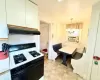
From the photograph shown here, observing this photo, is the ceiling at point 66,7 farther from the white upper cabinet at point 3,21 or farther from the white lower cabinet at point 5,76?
the white lower cabinet at point 5,76

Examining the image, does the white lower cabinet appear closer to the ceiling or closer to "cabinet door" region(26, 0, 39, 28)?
"cabinet door" region(26, 0, 39, 28)

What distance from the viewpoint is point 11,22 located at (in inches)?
45.1

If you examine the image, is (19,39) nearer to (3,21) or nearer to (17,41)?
(17,41)

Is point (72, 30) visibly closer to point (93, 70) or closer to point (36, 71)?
point (93, 70)

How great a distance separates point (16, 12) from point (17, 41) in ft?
1.86

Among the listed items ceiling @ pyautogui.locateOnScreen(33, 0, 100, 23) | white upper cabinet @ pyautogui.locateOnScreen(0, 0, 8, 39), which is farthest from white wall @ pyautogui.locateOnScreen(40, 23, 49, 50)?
white upper cabinet @ pyautogui.locateOnScreen(0, 0, 8, 39)

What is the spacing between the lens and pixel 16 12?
3.99ft

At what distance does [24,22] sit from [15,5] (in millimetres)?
337

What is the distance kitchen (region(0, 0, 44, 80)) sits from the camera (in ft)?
3.27

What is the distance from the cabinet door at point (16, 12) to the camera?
3.59 ft

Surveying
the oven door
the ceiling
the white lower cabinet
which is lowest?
the oven door

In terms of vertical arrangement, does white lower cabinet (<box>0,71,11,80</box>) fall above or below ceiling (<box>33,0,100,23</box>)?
below

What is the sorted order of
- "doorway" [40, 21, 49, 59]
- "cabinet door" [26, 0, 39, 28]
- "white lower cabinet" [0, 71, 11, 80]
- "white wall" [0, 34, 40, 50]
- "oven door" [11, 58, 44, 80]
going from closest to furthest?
"white lower cabinet" [0, 71, 11, 80] < "oven door" [11, 58, 44, 80] < "white wall" [0, 34, 40, 50] < "cabinet door" [26, 0, 39, 28] < "doorway" [40, 21, 49, 59]

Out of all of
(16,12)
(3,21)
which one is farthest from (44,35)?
(3,21)
